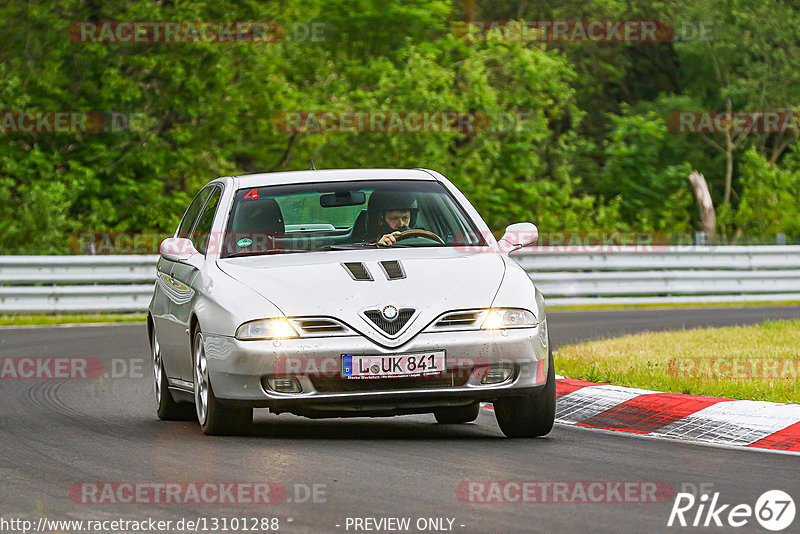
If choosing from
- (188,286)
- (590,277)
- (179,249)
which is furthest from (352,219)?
(590,277)

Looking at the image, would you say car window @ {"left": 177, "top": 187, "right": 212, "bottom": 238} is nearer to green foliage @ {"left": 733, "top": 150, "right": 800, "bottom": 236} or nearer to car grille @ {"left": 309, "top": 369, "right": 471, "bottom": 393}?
car grille @ {"left": 309, "top": 369, "right": 471, "bottom": 393}

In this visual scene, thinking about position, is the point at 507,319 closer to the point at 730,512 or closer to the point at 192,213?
the point at 730,512

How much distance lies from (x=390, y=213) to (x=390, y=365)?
1734 millimetres

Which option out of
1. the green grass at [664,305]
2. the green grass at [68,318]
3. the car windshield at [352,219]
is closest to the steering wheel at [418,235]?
the car windshield at [352,219]

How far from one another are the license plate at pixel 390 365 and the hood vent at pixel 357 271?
1.62 feet

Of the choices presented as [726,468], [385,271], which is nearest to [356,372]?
[385,271]

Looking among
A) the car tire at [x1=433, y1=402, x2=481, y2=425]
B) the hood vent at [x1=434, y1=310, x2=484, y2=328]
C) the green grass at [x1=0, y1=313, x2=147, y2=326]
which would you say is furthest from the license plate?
the green grass at [x1=0, y1=313, x2=147, y2=326]

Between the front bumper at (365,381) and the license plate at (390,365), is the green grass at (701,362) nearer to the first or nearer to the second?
the front bumper at (365,381)

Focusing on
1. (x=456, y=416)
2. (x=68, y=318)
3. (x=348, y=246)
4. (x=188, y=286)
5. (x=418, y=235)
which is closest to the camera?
(x=348, y=246)

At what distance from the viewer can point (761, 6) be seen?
5319 centimetres

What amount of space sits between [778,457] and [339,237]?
3.41 m

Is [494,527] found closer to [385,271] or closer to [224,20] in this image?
[385,271]

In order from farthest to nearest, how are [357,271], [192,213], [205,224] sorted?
1. [192,213]
2. [205,224]
3. [357,271]

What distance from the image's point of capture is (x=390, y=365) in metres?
8.28
